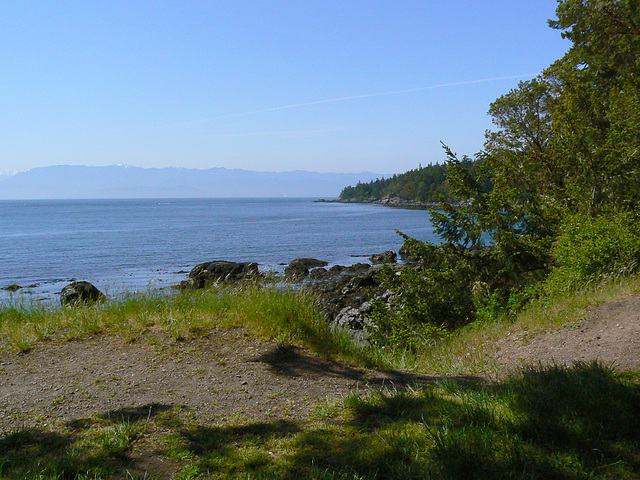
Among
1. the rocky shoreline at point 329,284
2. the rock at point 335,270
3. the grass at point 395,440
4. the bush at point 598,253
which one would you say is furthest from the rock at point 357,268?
the grass at point 395,440

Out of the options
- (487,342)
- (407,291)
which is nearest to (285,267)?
(407,291)

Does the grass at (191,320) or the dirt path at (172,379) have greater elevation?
the grass at (191,320)

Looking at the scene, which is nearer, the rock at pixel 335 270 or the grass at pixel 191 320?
the grass at pixel 191 320

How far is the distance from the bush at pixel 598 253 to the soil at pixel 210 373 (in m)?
2.52

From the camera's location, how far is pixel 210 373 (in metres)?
5.93

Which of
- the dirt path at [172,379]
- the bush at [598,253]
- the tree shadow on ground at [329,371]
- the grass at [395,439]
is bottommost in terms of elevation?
the tree shadow on ground at [329,371]

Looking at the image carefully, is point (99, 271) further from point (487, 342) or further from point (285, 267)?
point (487, 342)

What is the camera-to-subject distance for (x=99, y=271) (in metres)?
33.9

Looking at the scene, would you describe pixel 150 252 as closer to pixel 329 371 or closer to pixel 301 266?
pixel 301 266

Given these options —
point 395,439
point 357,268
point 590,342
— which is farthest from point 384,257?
point 395,439

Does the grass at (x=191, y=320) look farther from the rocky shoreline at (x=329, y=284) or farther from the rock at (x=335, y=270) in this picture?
the rock at (x=335, y=270)

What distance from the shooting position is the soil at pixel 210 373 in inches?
193

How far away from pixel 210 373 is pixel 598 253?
859cm

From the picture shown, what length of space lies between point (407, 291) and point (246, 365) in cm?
786
